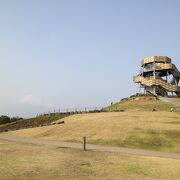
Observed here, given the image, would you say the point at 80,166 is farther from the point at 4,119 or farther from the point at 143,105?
the point at 143,105

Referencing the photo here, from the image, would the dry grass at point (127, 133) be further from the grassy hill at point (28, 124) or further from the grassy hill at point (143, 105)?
the grassy hill at point (143, 105)

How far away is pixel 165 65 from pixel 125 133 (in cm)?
7872

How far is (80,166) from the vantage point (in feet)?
78.9

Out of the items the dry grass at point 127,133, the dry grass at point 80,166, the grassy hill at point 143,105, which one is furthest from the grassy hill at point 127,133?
the grassy hill at point 143,105

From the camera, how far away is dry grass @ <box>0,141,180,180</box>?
21062 millimetres

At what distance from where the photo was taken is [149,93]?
115 m

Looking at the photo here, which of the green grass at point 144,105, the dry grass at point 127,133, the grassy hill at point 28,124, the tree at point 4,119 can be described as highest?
the green grass at point 144,105

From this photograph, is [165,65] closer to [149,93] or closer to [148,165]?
[149,93]

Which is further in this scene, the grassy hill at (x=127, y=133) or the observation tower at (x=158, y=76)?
the observation tower at (x=158, y=76)

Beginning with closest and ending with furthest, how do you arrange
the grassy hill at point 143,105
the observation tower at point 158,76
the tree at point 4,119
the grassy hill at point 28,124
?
the grassy hill at point 28,124, the tree at point 4,119, the grassy hill at point 143,105, the observation tower at point 158,76

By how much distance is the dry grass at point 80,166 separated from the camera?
21062 mm

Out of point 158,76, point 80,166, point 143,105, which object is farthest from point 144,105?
point 80,166

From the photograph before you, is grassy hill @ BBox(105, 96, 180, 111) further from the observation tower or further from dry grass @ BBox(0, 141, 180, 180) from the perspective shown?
dry grass @ BBox(0, 141, 180, 180)

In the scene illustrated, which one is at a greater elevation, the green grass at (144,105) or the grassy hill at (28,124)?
the green grass at (144,105)
